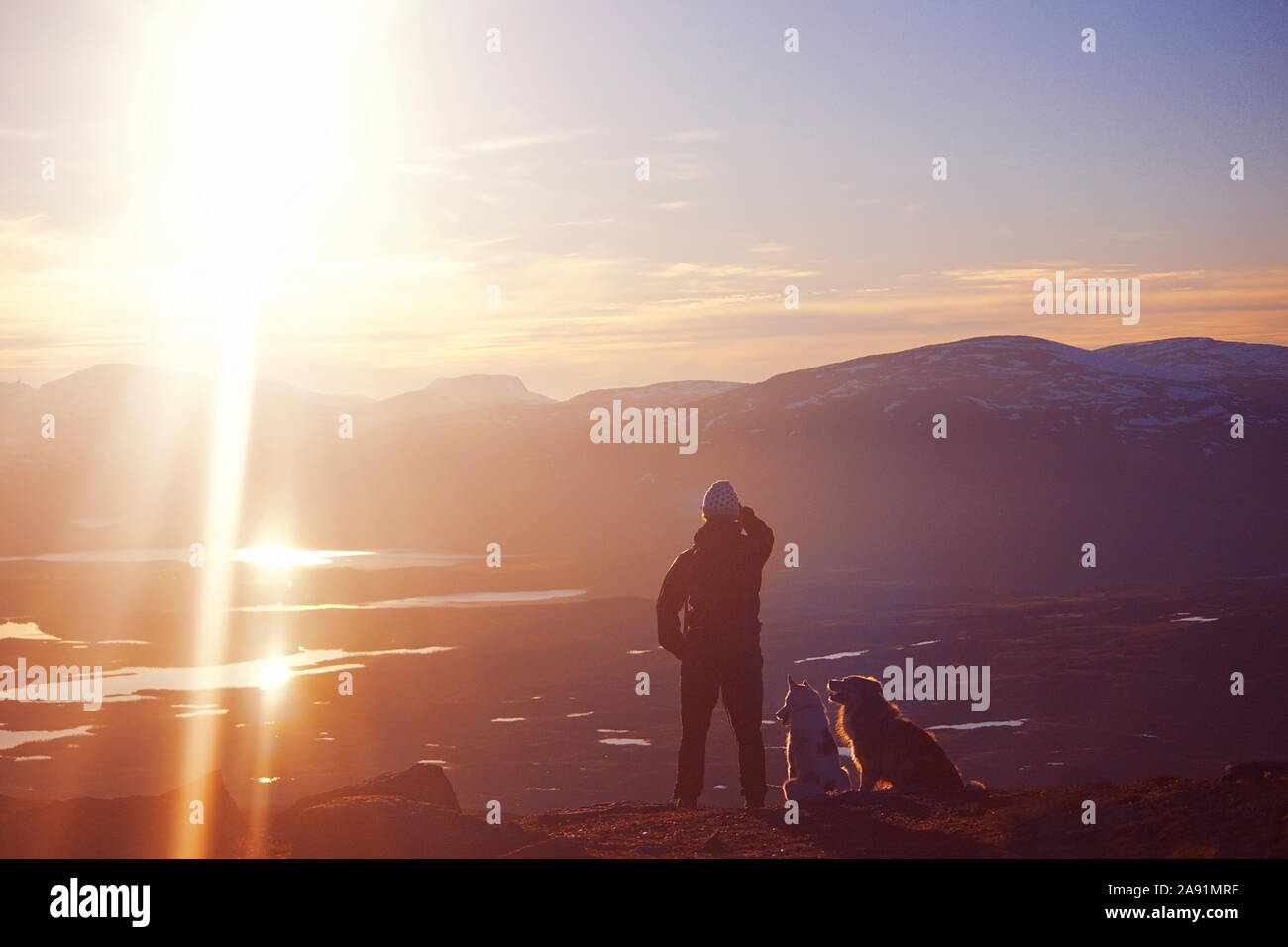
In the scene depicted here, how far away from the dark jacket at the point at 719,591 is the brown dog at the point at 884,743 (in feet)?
4.63

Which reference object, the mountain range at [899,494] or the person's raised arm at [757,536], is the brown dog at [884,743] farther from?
the mountain range at [899,494]

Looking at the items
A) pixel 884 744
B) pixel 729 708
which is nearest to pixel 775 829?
pixel 729 708

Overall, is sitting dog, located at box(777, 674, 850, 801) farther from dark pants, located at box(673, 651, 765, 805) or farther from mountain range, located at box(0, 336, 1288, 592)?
mountain range, located at box(0, 336, 1288, 592)

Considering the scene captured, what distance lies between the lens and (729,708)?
31.0 feet

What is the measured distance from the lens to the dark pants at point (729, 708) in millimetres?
9461

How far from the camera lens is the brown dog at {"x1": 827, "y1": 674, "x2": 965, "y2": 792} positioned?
9.84 m

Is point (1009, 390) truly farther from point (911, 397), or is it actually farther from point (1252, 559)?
point (1252, 559)

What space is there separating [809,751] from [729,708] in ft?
3.44

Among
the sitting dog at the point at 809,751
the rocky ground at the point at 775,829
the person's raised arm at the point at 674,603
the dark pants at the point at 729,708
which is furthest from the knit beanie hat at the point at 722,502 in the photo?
the rocky ground at the point at 775,829

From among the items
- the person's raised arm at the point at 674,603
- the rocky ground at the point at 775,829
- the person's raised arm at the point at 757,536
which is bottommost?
the rocky ground at the point at 775,829

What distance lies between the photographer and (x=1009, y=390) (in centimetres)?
18412

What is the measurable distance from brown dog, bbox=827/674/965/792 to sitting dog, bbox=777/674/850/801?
287 millimetres

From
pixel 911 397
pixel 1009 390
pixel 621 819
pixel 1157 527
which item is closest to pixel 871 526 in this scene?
pixel 1157 527
